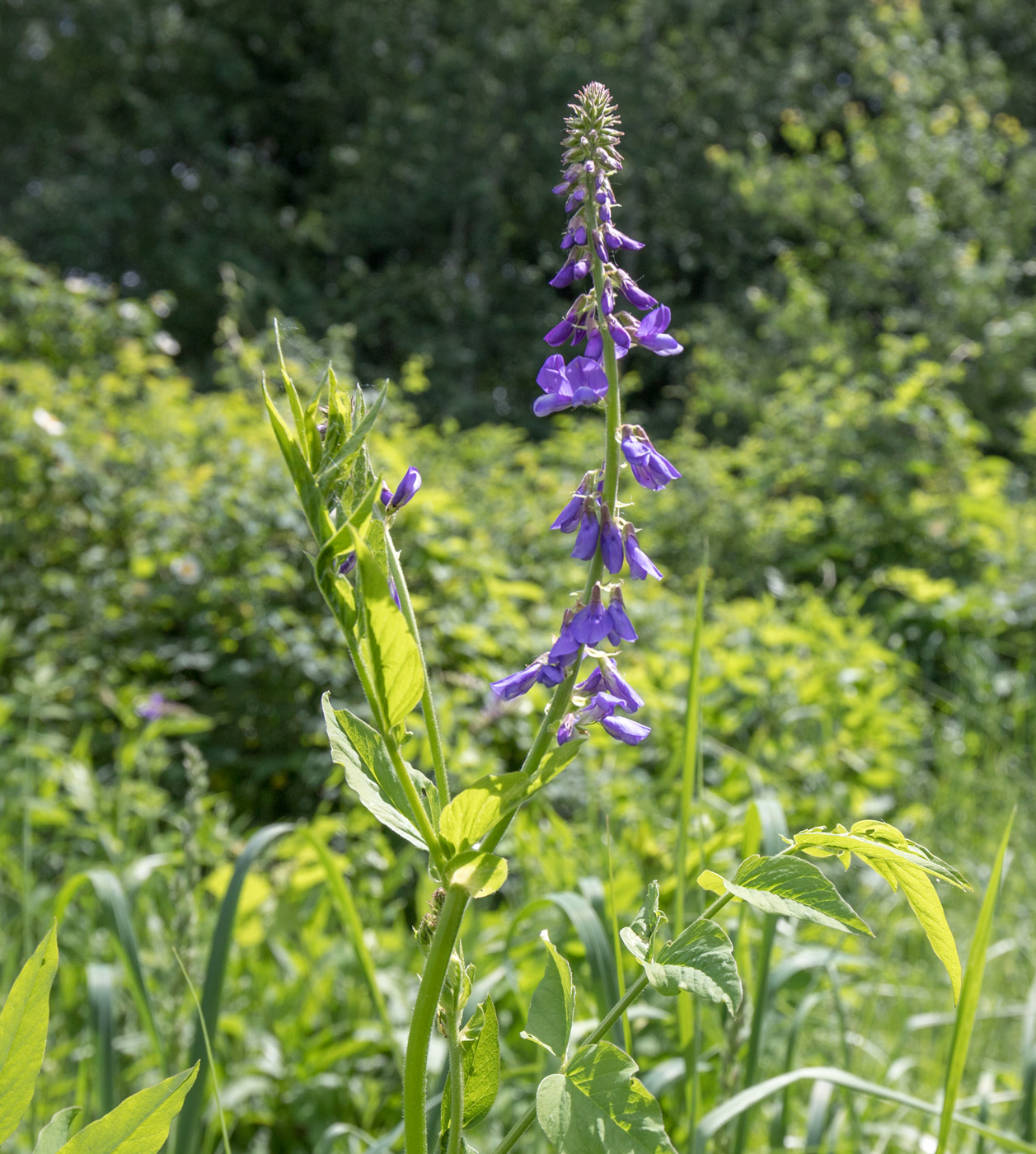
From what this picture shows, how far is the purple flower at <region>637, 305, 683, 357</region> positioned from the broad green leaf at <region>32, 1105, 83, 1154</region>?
1.53 ft

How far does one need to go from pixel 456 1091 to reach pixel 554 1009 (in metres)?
0.07

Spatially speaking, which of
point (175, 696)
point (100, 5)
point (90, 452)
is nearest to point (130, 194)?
point (100, 5)

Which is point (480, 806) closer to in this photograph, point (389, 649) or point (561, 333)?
point (389, 649)

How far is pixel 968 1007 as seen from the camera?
2.15 feet

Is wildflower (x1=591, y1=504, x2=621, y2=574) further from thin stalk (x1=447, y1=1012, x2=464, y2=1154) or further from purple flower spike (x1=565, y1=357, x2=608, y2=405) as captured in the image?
thin stalk (x1=447, y1=1012, x2=464, y2=1154)

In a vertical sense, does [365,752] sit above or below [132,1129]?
above

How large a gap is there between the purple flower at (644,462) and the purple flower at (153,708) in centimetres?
227

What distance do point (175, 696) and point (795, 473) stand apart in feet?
11.9

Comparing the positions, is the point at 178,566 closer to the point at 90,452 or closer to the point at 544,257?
the point at 90,452

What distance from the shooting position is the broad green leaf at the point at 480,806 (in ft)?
1.42

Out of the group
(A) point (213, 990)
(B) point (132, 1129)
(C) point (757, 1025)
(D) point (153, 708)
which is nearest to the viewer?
(B) point (132, 1129)

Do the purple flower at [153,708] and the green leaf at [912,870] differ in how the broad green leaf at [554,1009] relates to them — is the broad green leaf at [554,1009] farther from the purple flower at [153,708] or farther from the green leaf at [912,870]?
the purple flower at [153,708]

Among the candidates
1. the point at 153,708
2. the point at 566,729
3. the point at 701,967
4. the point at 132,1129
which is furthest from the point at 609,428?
the point at 153,708

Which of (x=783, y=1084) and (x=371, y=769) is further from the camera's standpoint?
(x=783, y=1084)
